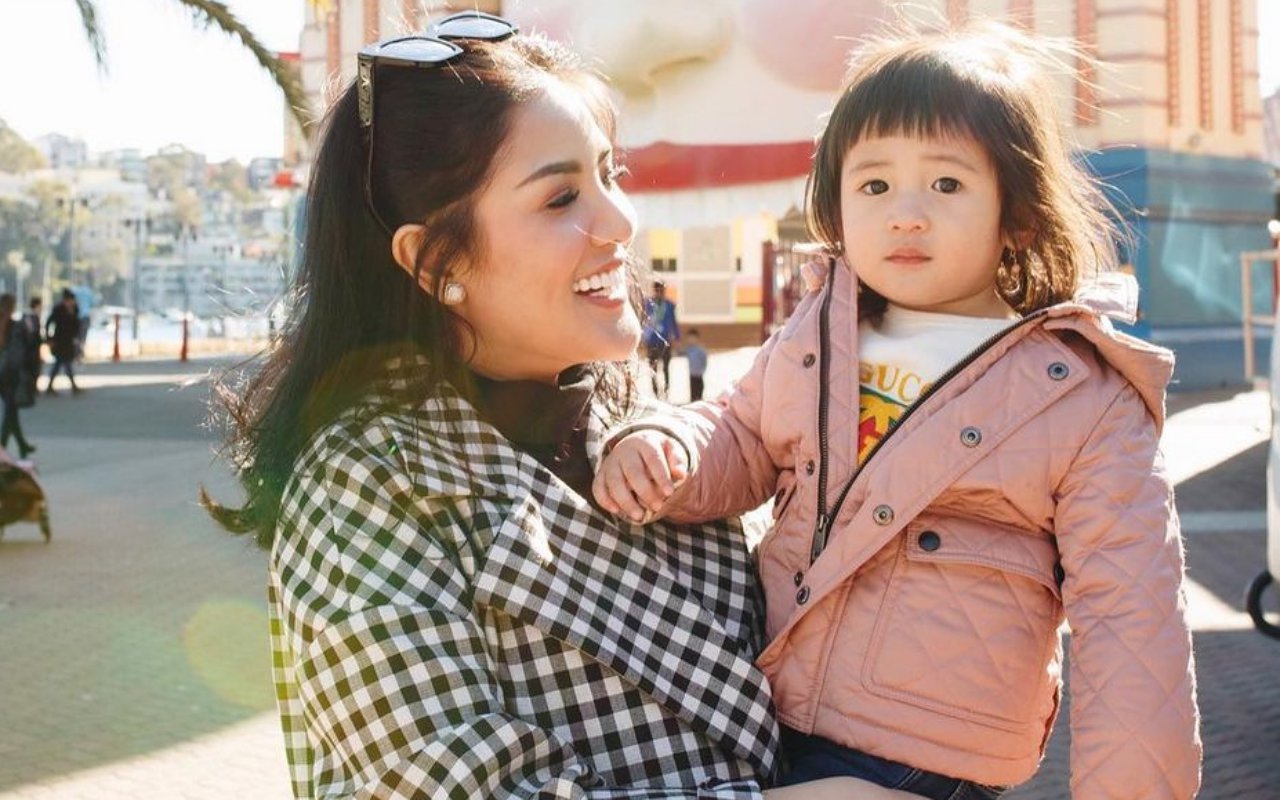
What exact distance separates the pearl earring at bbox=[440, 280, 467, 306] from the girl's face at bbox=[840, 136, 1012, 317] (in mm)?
581

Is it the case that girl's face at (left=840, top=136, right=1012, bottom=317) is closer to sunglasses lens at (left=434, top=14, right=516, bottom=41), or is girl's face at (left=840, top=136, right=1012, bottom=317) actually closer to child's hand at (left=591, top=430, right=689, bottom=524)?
child's hand at (left=591, top=430, right=689, bottom=524)

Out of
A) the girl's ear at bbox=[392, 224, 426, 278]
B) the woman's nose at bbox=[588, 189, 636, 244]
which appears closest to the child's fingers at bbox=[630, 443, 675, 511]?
the woman's nose at bbox=[588, 189, 636, 244]

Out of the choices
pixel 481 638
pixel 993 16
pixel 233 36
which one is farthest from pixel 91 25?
pixel 993 16

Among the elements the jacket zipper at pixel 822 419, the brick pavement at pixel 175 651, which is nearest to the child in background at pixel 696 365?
the brick pavement at pixel 175 651

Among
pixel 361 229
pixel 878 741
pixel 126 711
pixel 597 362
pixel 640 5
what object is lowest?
pixel 126 711

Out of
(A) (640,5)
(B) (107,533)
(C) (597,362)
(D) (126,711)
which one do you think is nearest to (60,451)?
(B) (107,533)

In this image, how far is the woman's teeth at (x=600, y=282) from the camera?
1.94 meters

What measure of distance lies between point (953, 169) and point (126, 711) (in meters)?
4.61

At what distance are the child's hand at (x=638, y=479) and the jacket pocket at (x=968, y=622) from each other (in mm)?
325

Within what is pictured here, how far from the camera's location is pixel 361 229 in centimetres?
194

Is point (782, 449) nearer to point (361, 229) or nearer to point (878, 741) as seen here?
point (878, 741)

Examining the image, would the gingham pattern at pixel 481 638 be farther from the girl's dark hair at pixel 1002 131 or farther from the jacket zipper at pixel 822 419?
the girl's dark hair at pixel 1002 131

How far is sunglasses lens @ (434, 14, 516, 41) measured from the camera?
198 cm

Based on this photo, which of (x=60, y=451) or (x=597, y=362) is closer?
(x=597, y=362)
